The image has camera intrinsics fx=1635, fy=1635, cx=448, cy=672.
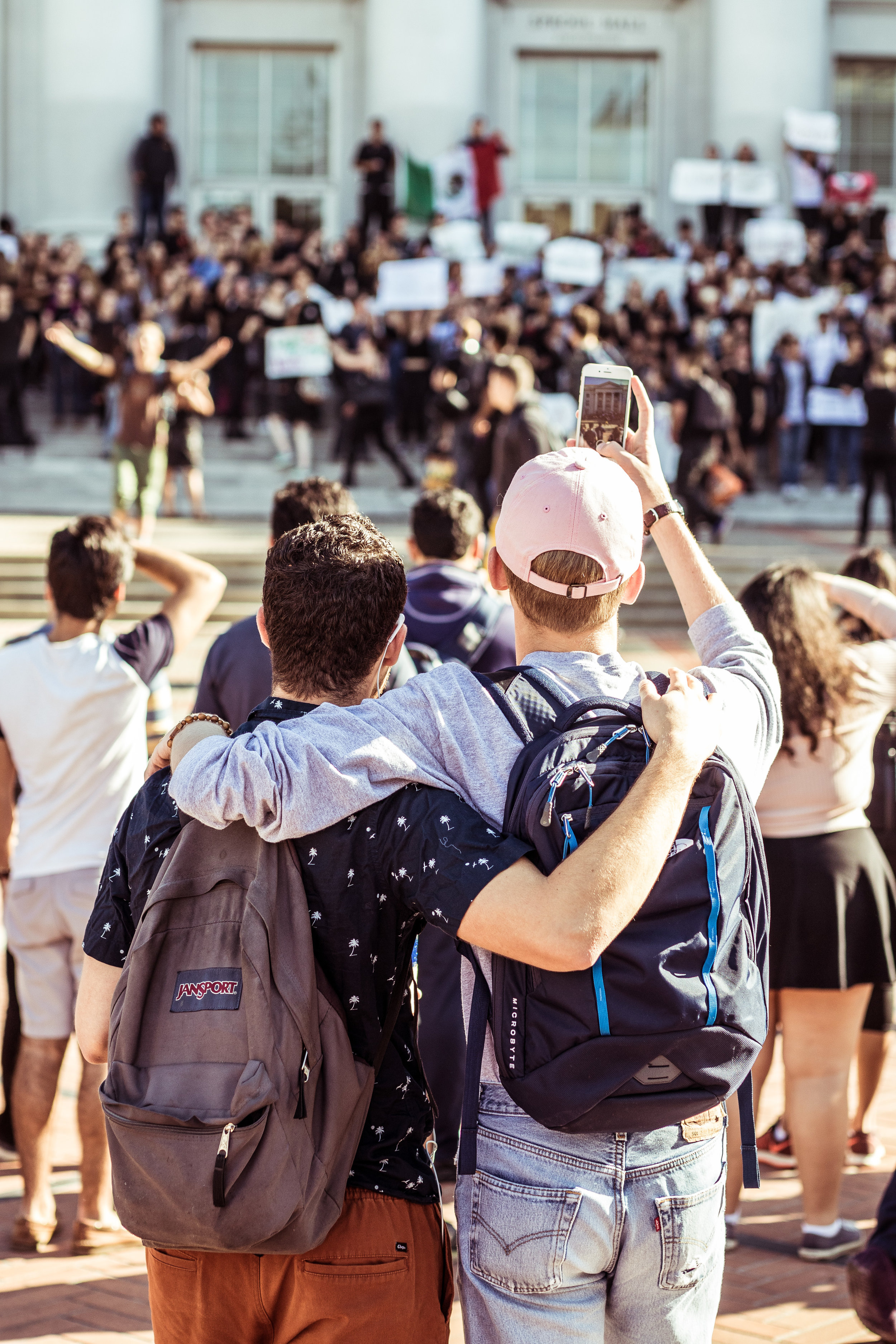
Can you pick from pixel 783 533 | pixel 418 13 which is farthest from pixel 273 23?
pixel 783 533

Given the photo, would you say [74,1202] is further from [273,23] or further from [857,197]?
[273,23]

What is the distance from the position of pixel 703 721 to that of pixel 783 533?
15.1 m

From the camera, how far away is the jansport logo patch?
202cm

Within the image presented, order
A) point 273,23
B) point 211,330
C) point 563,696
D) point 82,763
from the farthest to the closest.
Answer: point 273,23
point 211,330
point 82,763
point 563,696

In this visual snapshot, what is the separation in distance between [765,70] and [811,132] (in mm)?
2023

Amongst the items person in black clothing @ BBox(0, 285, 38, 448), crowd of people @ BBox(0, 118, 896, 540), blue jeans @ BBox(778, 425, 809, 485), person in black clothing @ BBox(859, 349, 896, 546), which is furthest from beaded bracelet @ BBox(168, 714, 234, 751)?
blue jeans @ BBox(778, 425, 809, 485)

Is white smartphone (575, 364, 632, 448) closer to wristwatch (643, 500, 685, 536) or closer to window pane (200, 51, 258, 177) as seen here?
wristwatch (643, 500, 685, 536)

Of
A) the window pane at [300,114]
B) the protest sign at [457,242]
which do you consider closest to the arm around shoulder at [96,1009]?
the protest sign at [457,242]

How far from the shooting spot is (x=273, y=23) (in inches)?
1105

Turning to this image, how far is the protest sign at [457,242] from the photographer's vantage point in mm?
21984

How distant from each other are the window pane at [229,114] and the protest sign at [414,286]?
1088 cm

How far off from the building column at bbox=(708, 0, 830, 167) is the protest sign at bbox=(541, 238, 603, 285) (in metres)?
6.83


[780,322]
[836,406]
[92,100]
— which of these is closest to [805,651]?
[836,406]

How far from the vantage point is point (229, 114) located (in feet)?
93.2
